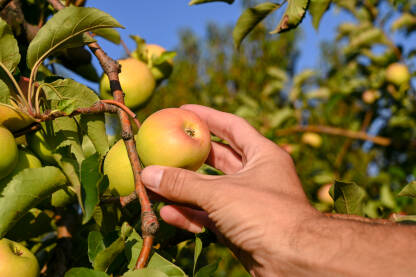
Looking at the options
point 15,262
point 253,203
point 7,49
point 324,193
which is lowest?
point 324,193

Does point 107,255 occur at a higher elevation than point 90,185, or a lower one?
lower

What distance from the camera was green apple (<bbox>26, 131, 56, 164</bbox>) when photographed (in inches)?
34.7

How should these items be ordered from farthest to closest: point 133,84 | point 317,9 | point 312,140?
point 312,140, point 133,84, point 317,9

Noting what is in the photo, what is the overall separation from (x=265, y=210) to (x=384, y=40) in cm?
245

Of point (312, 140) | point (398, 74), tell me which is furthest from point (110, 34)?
point (312, 140)

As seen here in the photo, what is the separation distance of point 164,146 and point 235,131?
254mm

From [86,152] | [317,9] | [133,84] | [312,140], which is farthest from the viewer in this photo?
[312,140]

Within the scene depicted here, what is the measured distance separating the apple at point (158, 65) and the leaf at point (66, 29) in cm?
55

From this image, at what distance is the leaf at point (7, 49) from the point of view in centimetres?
80

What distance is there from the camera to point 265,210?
2.38 feet

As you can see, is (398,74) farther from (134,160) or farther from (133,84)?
(134,160)

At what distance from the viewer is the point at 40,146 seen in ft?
2.89

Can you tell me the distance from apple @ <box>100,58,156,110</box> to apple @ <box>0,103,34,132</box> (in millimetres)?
376

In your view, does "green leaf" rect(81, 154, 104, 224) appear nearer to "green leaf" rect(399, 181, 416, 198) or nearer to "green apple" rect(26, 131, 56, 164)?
"green apple" rect(26, 131, 56, 164)
